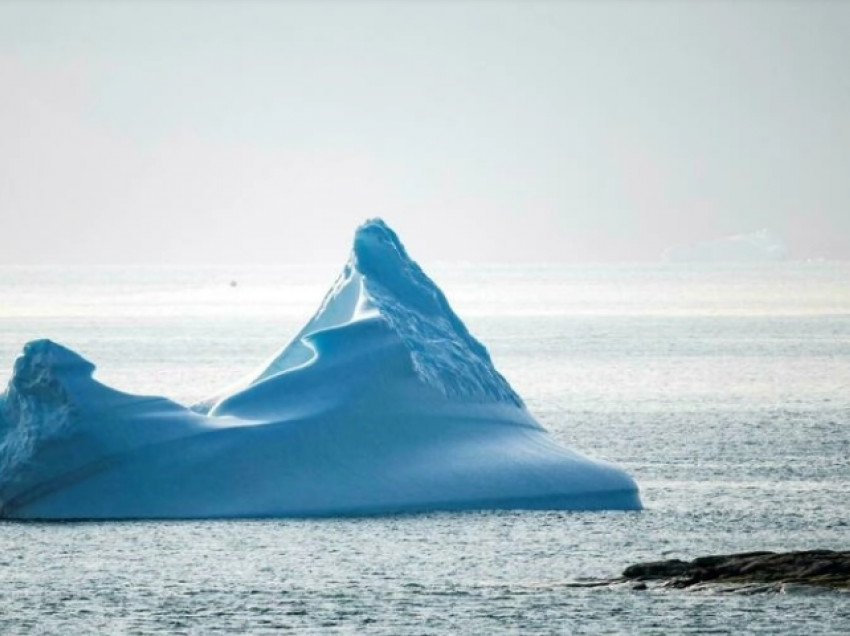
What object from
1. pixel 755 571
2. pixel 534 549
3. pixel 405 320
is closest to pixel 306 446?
pixel 405 320

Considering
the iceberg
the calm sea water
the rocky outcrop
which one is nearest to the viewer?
the calm sea water

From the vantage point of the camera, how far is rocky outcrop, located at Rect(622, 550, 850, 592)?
20.6 meters

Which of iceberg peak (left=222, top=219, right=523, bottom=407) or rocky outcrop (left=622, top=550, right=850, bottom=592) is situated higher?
iceberg peak (left=222, top=219, right=523, bottom=407)

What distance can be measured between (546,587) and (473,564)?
1296 millimetres

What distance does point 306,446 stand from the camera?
82.9 ft

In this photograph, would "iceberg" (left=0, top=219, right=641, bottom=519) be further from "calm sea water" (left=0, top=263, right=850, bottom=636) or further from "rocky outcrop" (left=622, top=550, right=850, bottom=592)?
"rocky outcrop" (left=622, top=550, right=850, bottom=592)

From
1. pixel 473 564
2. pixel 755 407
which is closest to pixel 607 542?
pixel 473 564

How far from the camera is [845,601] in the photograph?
65.0 feet

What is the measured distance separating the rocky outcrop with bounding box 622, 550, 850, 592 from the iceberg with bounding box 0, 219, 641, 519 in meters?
4.16

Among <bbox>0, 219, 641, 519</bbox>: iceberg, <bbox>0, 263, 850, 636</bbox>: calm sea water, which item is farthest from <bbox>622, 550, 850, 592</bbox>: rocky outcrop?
<bbox>0, 219, 641, 519</bbox>: iceberg

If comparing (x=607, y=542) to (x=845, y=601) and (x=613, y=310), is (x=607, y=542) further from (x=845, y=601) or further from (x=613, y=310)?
(x=613, y=310)

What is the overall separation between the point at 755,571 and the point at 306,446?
645 cm

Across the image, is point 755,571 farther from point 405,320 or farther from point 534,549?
point 405,320

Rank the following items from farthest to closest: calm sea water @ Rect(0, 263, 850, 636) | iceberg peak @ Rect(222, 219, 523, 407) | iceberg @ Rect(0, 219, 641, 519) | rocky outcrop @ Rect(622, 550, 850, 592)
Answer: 1. iceberg peak @ Rect(222, 219, 523, 407)
2. iceberg @ Rect(0, 219, 641, 519)
3. rocky outcrop @ Rect(622, 550, 850, 592)
4. calm sea water @ Rect(0, 263, 850, 636)
